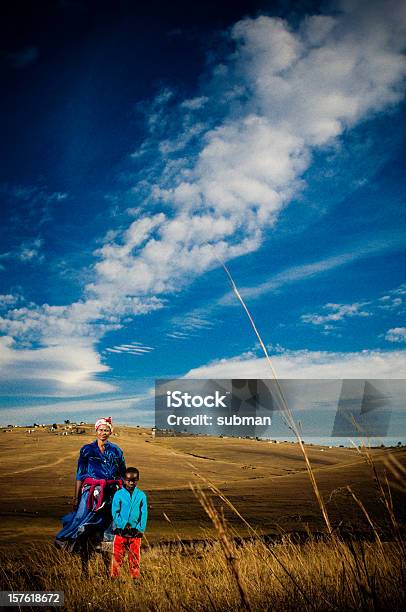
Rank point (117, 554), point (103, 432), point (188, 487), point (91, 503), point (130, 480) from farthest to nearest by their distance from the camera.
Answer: point (188, 487), point (103, 432), point (91, 503), point (130, 480), point (117, 554)

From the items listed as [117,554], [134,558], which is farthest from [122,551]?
[134,558]

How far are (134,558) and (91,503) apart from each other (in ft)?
2.89

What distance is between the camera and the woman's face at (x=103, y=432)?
212 inches

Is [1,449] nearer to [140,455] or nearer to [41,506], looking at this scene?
[140,455]

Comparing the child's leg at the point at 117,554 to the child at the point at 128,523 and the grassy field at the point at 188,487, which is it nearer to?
the child at the point at 128,523

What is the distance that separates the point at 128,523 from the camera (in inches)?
179

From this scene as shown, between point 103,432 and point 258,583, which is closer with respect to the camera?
point 258,583

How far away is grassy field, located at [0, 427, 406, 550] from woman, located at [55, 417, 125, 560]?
81cm

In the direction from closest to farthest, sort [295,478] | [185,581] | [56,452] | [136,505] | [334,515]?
[185,581], [136,505], [334,515], [295,478], [56,452]

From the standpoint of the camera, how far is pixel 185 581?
139 inches

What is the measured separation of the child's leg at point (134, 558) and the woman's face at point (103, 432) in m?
1.33

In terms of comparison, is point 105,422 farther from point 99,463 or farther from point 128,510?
point 128,510

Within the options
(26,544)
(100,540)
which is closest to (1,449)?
(26,544)

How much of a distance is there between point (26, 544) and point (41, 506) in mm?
9484
